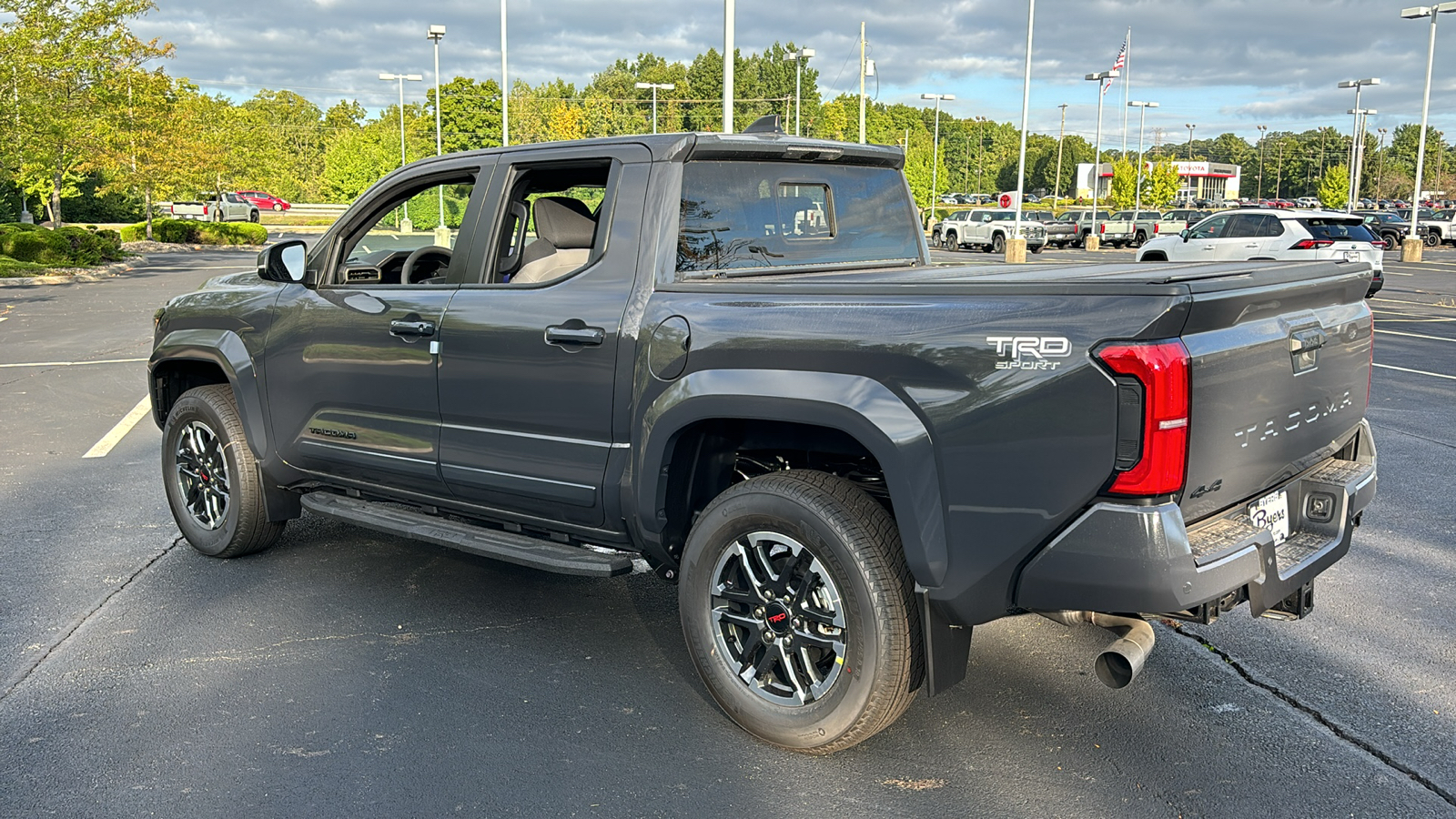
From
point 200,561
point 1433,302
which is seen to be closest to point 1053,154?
point 1433,302

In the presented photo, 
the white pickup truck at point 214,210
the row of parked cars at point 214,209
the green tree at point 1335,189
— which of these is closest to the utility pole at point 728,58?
the row of parked cars at point 214,209

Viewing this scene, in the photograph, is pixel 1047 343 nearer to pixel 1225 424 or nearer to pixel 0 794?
pixel 1225 424

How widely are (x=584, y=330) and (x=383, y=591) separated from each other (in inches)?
74.3

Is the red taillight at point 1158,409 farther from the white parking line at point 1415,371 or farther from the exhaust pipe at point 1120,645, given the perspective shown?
the white parking line at point 1415,371

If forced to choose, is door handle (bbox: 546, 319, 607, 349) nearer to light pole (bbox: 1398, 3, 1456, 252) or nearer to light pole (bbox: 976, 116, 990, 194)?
light pole (bbox: 1398, 3, 1456, 252)

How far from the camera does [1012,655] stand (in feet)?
14.4

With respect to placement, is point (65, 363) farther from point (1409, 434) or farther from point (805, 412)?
point (1409, 434)

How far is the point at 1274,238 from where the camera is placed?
75.5 feet

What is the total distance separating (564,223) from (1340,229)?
854 inches

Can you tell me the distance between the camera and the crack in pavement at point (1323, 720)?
10.9ft

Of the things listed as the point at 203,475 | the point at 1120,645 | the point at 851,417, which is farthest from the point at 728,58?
the point at 1120,645

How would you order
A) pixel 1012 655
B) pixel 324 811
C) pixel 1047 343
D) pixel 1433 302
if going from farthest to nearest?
1. pixel 1433 302
2. pixel 1012 655
3. pixel 324 811
4. pixel 1047 343

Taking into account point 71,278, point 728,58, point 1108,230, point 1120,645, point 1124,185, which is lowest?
point 71,278

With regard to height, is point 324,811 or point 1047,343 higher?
point 1047,343
